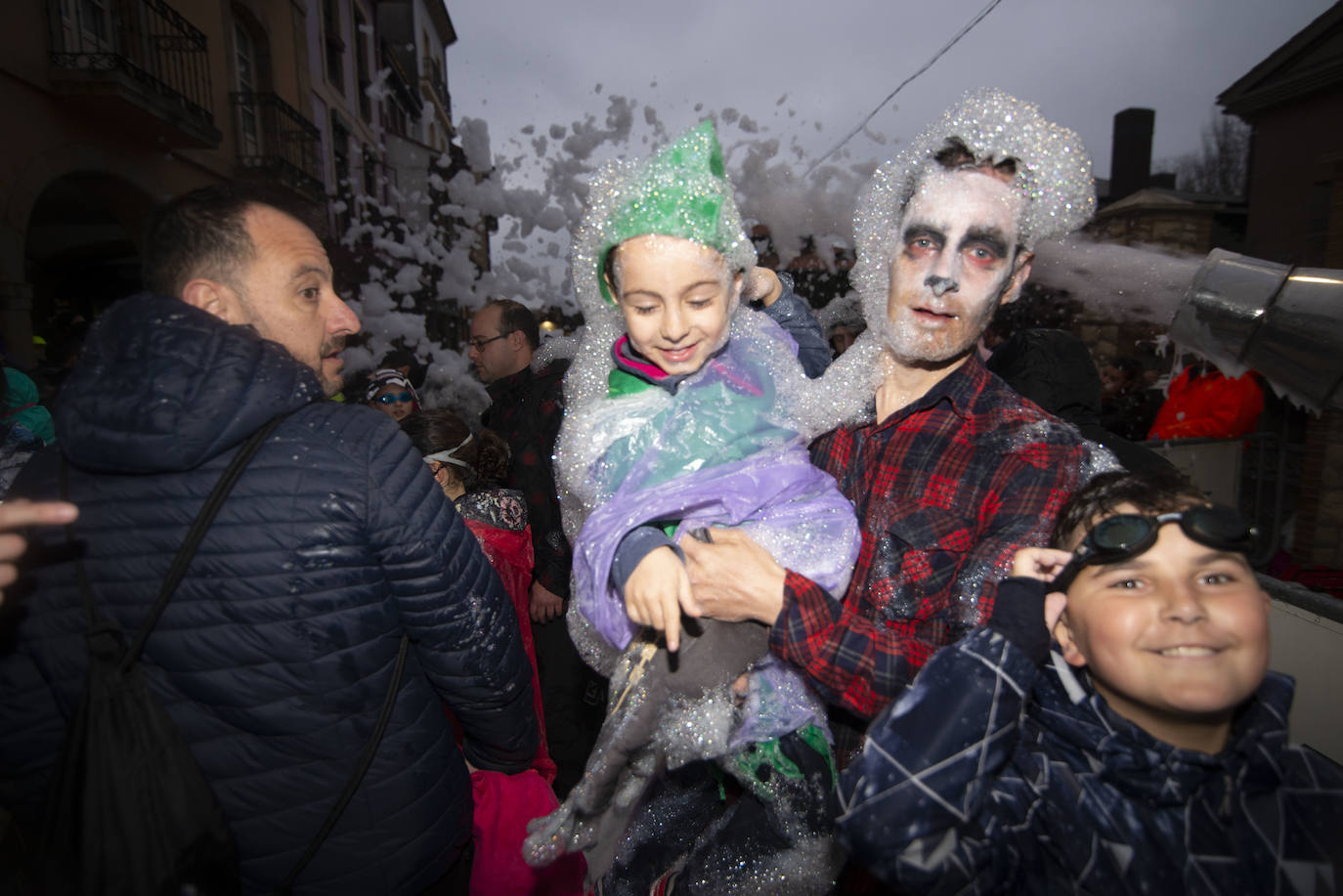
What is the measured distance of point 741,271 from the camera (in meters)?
1.76

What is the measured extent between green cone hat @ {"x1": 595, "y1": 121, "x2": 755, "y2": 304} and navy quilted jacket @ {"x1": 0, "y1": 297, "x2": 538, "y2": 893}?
0.72 m

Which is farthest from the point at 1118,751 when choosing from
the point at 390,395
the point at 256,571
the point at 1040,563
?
the point at 390,395

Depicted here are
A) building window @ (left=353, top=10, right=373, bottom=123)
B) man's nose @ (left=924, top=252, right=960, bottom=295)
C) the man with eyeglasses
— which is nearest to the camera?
man's nose @ (left=924, top=252, right=960, bottom=295)

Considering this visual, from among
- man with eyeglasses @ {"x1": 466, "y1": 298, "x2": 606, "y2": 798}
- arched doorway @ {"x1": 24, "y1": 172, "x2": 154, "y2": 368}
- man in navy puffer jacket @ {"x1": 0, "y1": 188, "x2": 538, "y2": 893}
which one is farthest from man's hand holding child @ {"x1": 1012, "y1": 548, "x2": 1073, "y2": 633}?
arched doorway @ {"x1": 24, "y1": 172, "x2": 154, "y2": 368}

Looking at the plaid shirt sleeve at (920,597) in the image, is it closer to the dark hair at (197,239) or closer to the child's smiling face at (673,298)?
the child's smiling face at (673,298)

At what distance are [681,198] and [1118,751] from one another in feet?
4.46

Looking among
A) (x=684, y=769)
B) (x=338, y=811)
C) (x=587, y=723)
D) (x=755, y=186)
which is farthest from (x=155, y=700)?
(x=755, y=186)

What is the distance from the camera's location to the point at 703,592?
1310mm

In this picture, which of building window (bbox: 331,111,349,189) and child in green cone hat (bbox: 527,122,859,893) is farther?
building window (bbox: 331,111,349,189)

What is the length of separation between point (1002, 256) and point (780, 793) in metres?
1.26

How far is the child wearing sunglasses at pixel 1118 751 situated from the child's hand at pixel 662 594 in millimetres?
379

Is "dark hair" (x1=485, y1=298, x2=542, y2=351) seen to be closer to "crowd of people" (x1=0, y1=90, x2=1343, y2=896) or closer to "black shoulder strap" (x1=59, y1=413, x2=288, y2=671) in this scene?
"crowd of people" (x1=0, y1=90, x2=1343, y2=896)

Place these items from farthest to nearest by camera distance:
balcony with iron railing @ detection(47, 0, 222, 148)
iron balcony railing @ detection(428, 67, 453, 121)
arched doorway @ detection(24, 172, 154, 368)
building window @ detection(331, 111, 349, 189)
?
1. iron balcony railing @ detection(428, 67, 453, 121)
2. building window @ detection(331, 111, 349, 189)
3. arched doorway @ detection(24, 172, 154, 368)
4. balcony with iron railing @ detection(47, 0, 222, 148)

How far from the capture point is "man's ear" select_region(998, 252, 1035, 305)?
1612 mm
